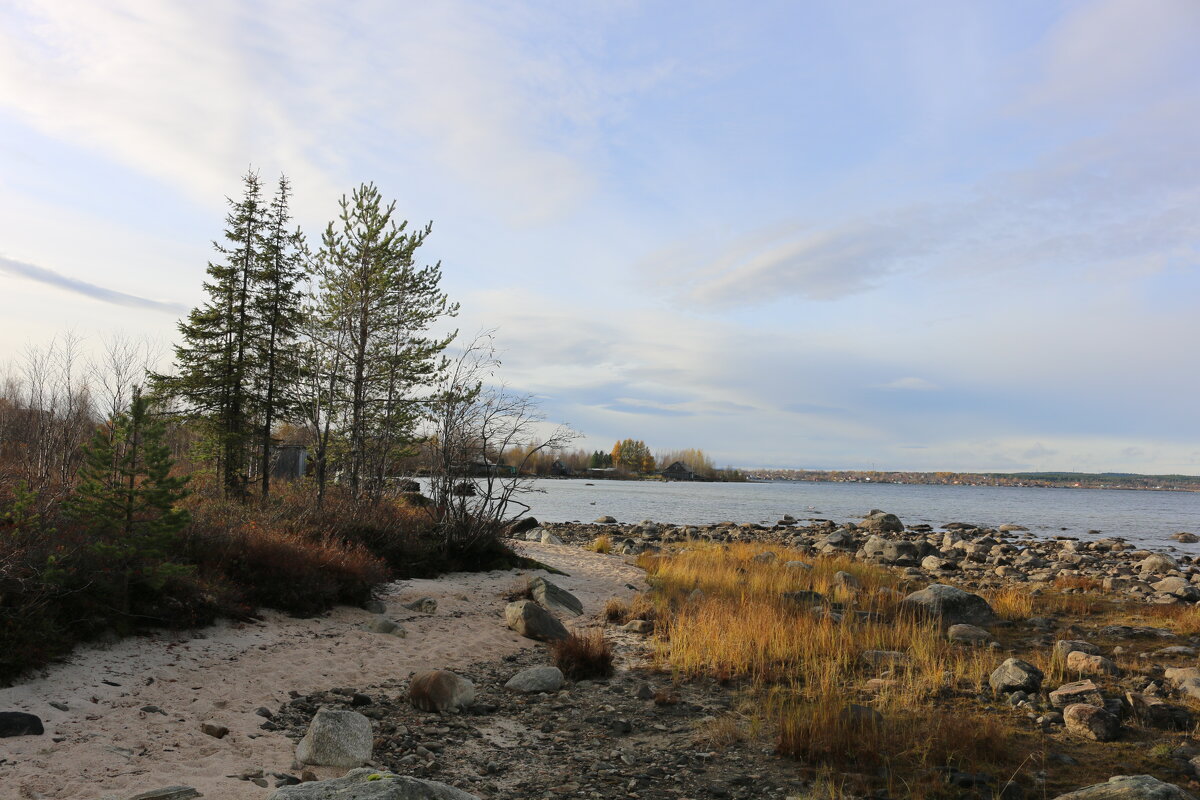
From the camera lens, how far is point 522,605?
11320 millimetres

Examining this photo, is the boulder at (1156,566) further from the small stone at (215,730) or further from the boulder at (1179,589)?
the small stone at (215,730)

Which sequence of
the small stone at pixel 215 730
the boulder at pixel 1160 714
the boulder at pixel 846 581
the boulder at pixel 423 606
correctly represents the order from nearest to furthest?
the small stone at pixel 215 730 → the boulder at pixel 1160 714 → the boulder at pixel 423 606 → the boulder at pixel 846 581

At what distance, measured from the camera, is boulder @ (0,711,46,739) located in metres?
5.16

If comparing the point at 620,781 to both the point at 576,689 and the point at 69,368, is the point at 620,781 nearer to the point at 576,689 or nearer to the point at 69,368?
the point at 576,689

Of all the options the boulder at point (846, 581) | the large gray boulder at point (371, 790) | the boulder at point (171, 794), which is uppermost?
the large gray boulder at point (371, 790)

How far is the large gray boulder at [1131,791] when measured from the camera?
4.92 m

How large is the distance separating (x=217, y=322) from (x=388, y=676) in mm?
20095

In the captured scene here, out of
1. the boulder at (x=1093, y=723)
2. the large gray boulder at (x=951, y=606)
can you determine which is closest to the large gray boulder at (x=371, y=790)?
the boulder at (x=1093, y=723)

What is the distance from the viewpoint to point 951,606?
12828mm

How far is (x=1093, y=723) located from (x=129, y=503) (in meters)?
10.9

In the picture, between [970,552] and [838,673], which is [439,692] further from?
[970,552]

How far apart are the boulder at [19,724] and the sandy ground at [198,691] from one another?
3.5 inches

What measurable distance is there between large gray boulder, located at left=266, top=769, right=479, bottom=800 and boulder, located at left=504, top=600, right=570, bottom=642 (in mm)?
6905

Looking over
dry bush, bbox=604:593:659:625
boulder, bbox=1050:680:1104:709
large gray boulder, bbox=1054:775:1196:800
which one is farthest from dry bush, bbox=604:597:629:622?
large gray boulder, bbox=1054:775:1196:800
